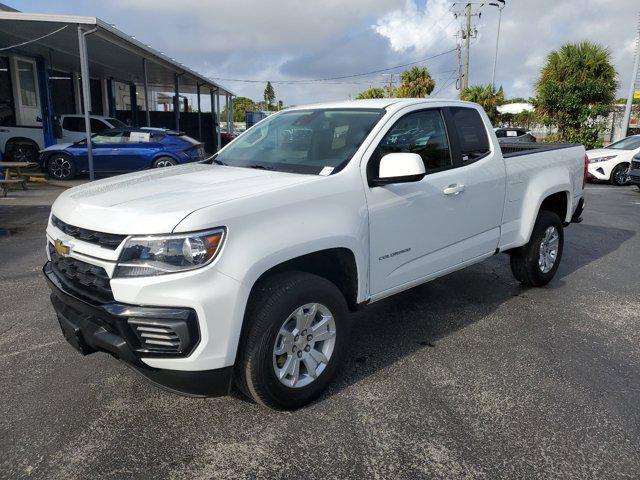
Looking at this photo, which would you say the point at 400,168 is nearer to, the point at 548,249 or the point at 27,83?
the point at 548,249

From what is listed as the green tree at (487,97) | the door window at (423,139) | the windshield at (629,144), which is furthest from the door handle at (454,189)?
the green tree at (487,97)

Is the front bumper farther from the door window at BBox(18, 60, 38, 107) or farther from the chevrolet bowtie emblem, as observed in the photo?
the door window at BBox(18, 60, 38, 107)

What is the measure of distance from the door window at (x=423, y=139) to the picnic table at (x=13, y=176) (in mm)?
10005

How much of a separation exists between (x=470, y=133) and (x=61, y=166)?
1276 centimetres

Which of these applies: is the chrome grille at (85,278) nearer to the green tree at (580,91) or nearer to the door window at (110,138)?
the door window at (110,138)

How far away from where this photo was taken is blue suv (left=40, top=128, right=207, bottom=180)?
13.6 meters

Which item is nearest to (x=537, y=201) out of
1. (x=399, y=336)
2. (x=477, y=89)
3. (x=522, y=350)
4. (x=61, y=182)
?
(x=522, y=350)

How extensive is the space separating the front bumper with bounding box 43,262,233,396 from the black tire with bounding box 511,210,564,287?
3.54 meters

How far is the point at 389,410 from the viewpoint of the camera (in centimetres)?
306

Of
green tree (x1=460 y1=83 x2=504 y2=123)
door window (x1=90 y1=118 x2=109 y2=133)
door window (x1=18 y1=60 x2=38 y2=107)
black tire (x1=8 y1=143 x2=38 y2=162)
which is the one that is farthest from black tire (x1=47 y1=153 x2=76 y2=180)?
green tree (x1=460 y1=83 x2=504 y2=123)

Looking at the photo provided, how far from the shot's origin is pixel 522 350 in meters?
3.90

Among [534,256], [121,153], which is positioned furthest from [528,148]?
[121,153]

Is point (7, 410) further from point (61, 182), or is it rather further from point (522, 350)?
point (61, 182)

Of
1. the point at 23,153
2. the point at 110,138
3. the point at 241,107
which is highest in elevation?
the point at 241,107
